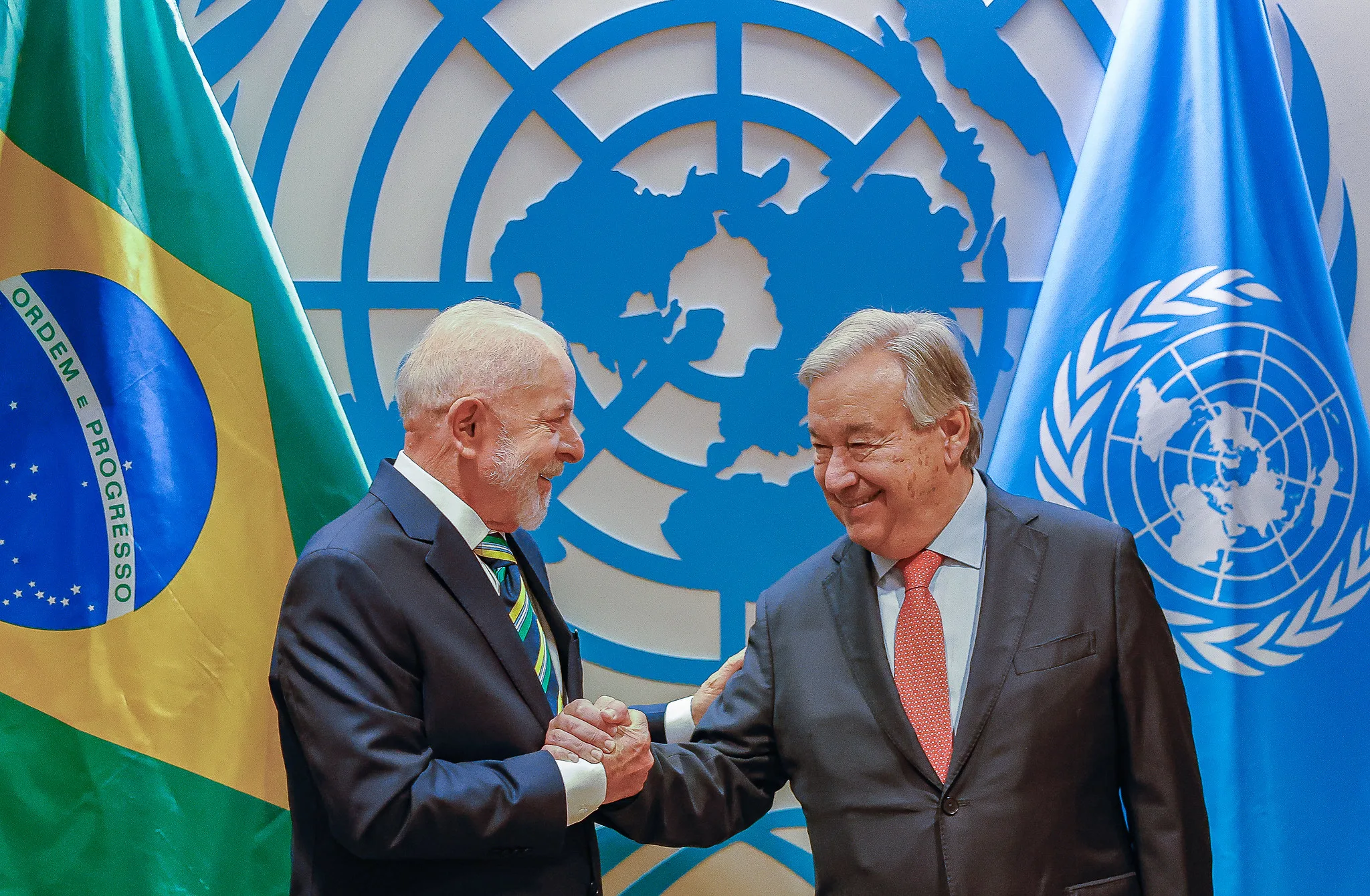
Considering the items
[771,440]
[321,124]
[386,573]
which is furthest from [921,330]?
[321,124]

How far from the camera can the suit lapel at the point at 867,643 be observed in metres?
1.89

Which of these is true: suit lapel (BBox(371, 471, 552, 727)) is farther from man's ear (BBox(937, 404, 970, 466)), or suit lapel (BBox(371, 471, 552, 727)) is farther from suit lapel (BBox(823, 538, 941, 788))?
man's ear (BBox(937, 404, 970, 466))

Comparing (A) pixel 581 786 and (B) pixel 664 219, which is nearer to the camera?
(A) pixel 581 786

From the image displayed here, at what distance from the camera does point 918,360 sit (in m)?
2.00

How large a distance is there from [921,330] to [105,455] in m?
1.70

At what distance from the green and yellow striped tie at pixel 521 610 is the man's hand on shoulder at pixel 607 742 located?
102 mm

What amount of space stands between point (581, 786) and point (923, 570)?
0.69 metres

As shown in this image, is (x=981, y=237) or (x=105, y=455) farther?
(x=981, y=237)

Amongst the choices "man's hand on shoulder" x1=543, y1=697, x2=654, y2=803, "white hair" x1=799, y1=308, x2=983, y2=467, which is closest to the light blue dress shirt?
"white hair" x1=799, y1=308, x2=983, y2=467

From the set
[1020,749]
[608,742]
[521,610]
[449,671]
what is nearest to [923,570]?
[1020,749]

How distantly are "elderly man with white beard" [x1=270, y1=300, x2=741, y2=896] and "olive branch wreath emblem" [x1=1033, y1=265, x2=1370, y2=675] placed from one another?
1159 mm

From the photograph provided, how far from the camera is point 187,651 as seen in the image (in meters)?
2.49

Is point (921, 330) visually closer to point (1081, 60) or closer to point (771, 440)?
point (771, 440)

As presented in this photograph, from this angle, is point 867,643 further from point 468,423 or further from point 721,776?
point 468,423
